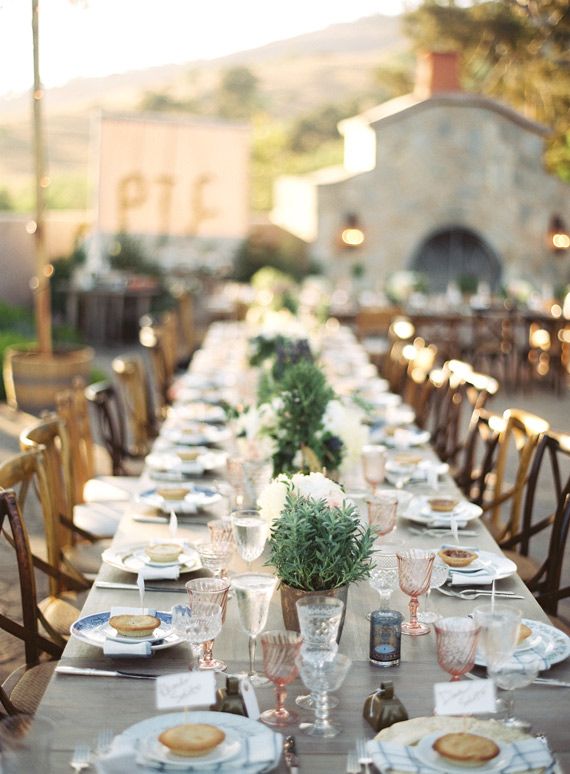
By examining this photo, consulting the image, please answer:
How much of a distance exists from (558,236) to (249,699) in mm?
Result: 14169

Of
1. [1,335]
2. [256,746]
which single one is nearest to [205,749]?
[256,746]

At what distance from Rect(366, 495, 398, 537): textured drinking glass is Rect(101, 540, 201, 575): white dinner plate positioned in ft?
1.57

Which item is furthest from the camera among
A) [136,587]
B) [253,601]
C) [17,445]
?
[17,445]

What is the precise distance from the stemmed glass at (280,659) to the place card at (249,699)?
25 mm

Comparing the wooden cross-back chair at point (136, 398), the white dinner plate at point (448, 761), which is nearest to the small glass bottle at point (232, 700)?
the white dinner plate at point (448, 761)

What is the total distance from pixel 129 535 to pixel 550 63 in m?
16.4

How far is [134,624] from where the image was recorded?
7.63 ft

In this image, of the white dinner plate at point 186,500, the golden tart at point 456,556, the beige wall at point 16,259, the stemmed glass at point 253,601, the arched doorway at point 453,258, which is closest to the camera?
the stemmed glass at point 253,601

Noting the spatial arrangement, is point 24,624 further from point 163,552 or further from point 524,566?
point 524,566

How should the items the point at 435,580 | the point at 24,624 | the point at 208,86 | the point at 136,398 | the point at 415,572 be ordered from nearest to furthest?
the point at 415,572 < the point at 435,580 < the point at 24,624 < the point at 136,398 < the point at 208,86

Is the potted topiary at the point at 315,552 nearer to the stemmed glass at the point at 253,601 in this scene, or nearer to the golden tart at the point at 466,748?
the stemmed glass at the point at 253,601

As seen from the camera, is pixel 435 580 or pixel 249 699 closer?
pixel 249 699

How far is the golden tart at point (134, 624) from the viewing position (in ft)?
7.54

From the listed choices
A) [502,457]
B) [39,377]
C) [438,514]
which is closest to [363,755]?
[438,514]
